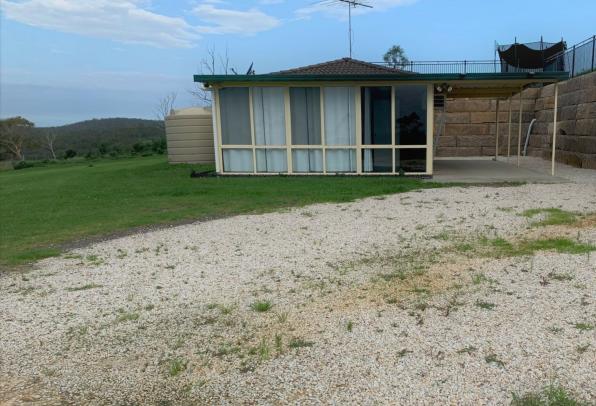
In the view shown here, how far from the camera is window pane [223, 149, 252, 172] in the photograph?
44.2 feet

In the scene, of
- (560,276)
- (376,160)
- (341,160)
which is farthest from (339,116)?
(560,276)

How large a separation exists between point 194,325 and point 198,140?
1619cm

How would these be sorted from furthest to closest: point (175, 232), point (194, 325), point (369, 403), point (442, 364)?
1. point (175, 232)
2. point (194, 325)
3. point (442, 364)
4. point (369, 403)

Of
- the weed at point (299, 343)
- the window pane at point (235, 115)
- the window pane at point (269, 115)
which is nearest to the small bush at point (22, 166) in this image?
the window pane at point (235, 115)

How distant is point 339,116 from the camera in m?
12.8

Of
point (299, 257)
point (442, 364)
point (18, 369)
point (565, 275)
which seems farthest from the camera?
point (299, 257)

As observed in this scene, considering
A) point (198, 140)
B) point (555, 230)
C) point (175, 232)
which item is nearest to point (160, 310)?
point (175, 232)

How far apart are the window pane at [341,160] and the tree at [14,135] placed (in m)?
36.1

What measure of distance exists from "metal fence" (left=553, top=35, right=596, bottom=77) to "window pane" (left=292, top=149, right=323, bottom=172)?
344 inches

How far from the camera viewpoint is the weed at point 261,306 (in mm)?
3934

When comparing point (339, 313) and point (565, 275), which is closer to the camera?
point (339, 313)

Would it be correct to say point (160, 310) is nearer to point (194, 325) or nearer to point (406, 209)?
point (194, 325)

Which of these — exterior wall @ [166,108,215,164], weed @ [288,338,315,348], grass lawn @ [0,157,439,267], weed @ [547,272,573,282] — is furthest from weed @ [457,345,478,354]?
exterior wall @ [166,108,215,164]

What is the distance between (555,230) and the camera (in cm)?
620
